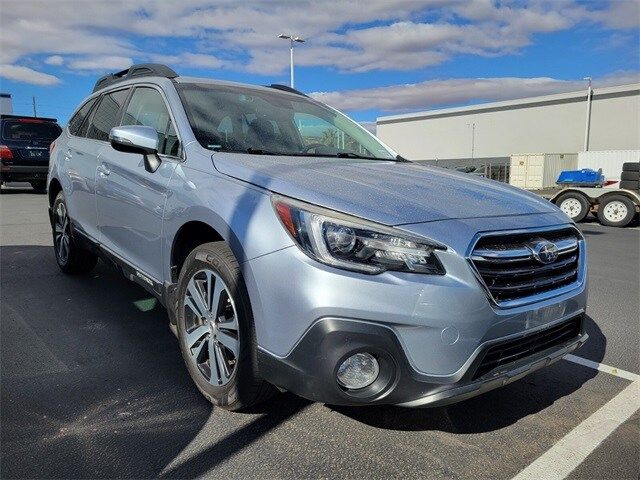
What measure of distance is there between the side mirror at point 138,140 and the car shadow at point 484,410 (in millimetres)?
1814

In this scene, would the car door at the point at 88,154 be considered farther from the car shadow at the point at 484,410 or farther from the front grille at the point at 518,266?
the front grille at the point at 518,266

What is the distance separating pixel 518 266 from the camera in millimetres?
2311

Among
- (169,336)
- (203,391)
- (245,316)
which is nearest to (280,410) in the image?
(203,391)

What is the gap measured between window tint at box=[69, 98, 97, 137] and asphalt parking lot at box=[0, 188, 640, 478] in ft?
6.31

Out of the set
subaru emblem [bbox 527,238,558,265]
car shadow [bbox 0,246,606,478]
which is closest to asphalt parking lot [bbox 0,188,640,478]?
car shadow [bbox 0,246,606,478]

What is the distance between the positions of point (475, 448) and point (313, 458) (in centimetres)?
77

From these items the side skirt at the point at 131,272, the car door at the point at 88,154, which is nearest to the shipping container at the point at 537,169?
the car door at the point at 88,154

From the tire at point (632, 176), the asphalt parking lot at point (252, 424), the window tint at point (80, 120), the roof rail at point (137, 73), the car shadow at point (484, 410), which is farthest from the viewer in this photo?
the tire at point (632, 176)

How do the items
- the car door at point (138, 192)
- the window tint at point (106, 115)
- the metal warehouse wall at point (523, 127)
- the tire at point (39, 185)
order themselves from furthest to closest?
the metal warehouse wall at point (523, 127) < the tire at point (39, 185) < the window tint at point (106, 115) < the car door at point (138, 192)

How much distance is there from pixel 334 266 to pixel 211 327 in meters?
0.94

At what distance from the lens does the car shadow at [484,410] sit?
2670mm

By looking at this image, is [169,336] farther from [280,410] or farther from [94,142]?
[94,142]

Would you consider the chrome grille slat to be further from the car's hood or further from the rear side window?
the rear side window

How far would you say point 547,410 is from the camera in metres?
2.87
